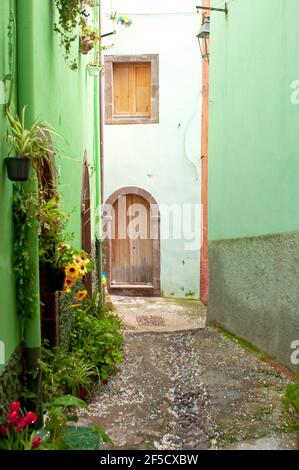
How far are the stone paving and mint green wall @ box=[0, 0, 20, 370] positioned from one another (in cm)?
109

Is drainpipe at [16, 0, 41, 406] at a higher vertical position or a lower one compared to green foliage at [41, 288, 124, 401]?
higher

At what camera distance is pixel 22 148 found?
304cm

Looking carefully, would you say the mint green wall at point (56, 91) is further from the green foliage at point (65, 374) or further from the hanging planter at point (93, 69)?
the green foliage at point (65, 374)

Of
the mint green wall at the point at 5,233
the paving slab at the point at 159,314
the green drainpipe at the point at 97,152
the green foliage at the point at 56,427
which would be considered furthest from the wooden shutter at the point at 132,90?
the green foliage at the point at 56,427

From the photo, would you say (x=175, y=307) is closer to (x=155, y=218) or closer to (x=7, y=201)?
(x=155, y=218)

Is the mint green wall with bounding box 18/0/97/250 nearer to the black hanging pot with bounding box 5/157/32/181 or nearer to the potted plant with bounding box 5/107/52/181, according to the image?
the potted plant with bounding box 5/107/52/181

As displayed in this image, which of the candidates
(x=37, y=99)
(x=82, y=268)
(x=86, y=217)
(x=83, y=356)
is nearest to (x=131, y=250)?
(x=86, y=217)

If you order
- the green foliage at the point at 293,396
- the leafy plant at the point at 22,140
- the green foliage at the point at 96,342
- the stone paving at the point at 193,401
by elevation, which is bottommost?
the stone paving at the point at 193,401

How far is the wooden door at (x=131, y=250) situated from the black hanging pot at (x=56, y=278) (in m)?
7.98

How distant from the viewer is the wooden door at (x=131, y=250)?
1213 centimetres

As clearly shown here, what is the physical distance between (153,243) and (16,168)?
9.11 m

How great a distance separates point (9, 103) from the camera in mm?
3000

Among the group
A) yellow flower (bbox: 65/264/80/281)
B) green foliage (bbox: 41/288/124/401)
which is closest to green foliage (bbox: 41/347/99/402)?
green foliage (bbox: 41/288/124/401)

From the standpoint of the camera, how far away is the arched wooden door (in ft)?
24.2
